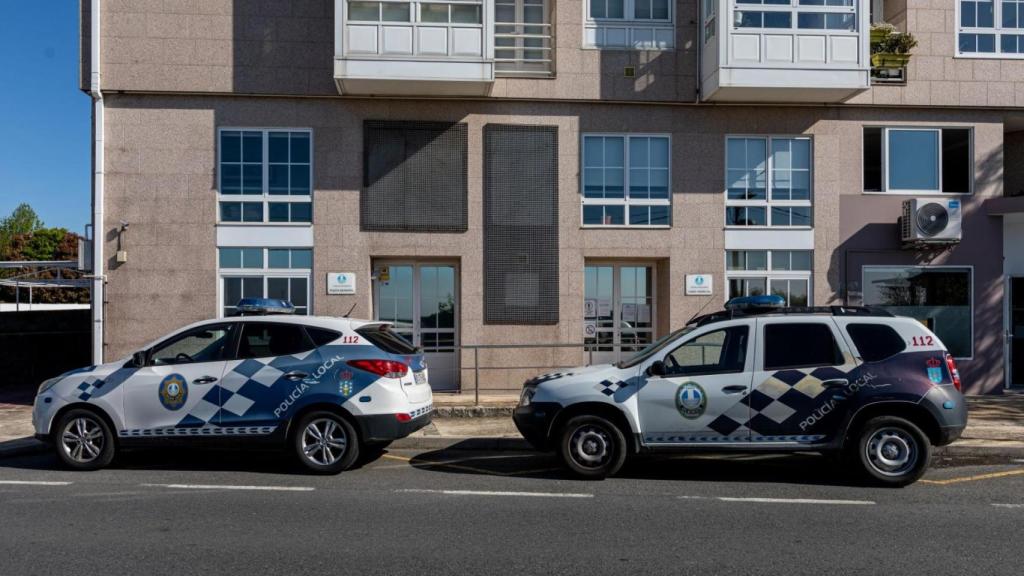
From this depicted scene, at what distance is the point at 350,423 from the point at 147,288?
726 cm

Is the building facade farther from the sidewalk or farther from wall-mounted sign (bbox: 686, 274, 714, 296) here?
the sidewalk

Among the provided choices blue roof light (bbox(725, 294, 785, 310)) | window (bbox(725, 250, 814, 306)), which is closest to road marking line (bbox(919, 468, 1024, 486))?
blue roof light (bbox(725, 294, 785, 310))

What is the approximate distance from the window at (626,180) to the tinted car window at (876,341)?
659 centimetres

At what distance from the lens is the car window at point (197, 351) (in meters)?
8.62

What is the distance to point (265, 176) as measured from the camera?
45.8 ft

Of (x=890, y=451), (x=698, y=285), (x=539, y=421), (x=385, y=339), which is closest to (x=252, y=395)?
(x=385, y=339)

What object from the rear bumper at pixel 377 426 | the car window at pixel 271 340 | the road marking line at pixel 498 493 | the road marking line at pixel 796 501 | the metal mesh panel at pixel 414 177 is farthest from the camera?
the metal mesh panel at pixel 414 177

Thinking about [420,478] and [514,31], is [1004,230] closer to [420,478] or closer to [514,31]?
[514,31]

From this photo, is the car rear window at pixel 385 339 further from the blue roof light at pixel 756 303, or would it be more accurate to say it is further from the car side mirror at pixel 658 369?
the blue roof light at pixel 756 303

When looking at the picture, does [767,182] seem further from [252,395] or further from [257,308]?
[252,395]

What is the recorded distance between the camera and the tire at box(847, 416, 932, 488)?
7.80 metres

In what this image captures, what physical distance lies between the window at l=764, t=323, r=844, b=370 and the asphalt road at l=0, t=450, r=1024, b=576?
4.10 feet

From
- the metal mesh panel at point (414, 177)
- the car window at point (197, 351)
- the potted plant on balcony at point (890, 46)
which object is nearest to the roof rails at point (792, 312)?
the car window at point (197, 351)

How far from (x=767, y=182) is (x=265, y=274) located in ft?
30.6
